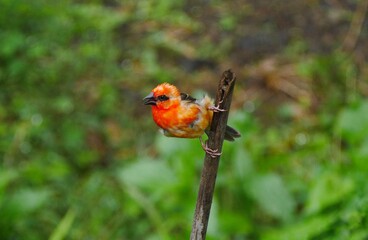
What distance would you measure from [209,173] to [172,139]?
226 centimetres

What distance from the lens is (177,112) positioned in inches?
42.3

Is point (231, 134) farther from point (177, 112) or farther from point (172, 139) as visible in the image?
point (172, 139)

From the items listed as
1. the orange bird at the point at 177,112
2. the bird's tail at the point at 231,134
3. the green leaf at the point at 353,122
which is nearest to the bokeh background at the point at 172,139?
the green leaf at the point at 353,122

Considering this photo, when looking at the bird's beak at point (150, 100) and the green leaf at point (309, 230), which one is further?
the green leaf at point (309, 230)

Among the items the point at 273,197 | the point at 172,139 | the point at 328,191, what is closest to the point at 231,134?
the point at 328,191

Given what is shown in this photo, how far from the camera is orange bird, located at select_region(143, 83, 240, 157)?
105 cm

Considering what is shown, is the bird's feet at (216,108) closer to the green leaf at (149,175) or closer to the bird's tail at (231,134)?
the bird's tail at (231,134)

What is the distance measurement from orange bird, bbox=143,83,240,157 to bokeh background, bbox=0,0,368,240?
0.67 meters

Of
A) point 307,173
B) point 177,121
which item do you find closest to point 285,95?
point 307,173

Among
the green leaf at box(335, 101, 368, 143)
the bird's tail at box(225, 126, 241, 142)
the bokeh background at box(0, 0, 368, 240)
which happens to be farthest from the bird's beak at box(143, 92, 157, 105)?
the green leaf at box(335, 101, 368, 143)

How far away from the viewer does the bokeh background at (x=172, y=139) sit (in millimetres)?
2906

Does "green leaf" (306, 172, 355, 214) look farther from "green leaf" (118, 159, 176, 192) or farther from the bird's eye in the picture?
the bird's eye

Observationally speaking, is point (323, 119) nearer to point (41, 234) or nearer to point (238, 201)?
point (238, 201)

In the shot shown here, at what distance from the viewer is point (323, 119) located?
412 centimetres
